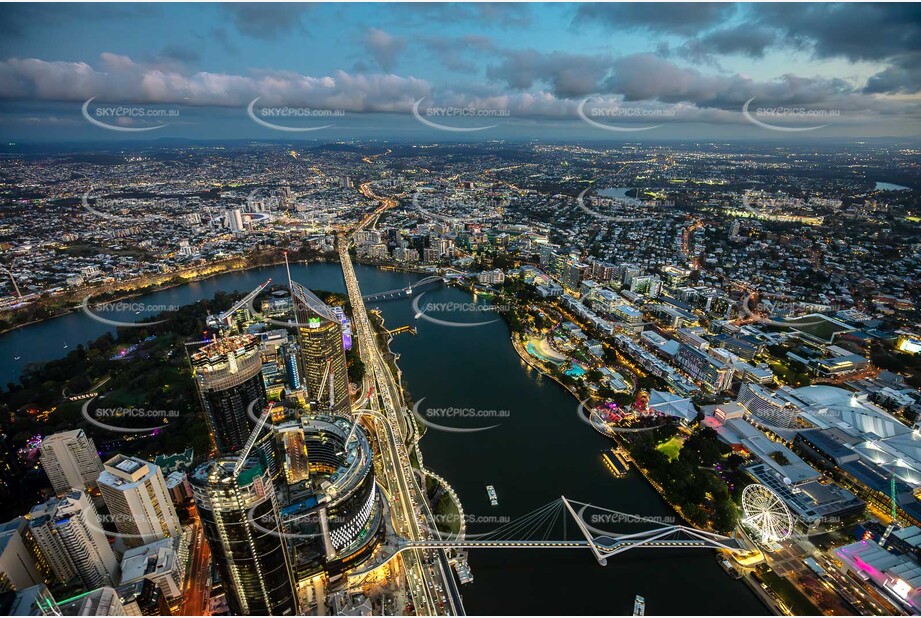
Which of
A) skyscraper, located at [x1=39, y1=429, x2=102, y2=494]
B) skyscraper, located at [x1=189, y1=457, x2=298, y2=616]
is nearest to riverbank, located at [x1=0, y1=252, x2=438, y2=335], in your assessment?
skyscraper, located at [x1=39, y1=429, x2=102, y2=494]

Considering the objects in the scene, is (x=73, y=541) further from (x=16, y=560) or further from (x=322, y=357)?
(x=322, y=357)

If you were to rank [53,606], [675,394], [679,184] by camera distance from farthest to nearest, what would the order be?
[679,184], [675,394], [53,606]

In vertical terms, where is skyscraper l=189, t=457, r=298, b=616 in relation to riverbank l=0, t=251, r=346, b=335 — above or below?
above

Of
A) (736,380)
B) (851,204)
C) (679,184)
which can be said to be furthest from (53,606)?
(679,184)

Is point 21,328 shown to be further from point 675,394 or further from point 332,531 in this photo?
point 675,394

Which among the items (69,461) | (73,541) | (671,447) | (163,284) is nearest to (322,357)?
(69,461)

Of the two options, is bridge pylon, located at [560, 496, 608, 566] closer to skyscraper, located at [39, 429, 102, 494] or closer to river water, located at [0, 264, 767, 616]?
river water, located at [0, 264, 767, 616]

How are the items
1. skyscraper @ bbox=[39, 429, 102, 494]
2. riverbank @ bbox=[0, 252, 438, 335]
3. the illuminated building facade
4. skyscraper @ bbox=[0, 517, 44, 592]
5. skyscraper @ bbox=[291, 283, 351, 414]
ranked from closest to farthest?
skyscraper @ bbox=[0, 517, 44, 592] < the illuminated building facade < skyscraper @ bbox=[39, 429, 102, 494] < skyscraper @ bbox=[291, 283, 351, 414] < riverbank @ bbox=[0, 252, 438, 335]
